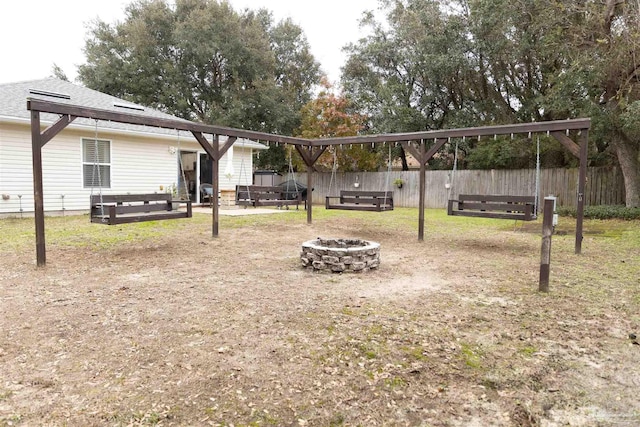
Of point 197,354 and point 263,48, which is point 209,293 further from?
point 263,48

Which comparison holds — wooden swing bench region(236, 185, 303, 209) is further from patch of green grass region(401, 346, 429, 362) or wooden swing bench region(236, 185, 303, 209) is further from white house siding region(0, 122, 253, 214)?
patch of green grass region(401, 346, 429, 362)

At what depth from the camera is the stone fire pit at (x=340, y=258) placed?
5.14 m

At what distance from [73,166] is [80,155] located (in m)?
0.38

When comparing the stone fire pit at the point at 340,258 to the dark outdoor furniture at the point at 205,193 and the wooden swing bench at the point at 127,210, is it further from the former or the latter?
the dark outdoor furniture at the point at 205,193

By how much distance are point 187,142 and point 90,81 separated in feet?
44.5

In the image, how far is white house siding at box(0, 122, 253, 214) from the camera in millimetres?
10242

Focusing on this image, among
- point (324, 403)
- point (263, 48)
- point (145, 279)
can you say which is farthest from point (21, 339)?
point (263, 48)

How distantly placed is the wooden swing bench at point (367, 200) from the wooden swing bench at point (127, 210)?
3.22m

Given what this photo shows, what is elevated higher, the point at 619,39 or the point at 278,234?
the point at 619,39

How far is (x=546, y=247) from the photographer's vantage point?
4.22 m

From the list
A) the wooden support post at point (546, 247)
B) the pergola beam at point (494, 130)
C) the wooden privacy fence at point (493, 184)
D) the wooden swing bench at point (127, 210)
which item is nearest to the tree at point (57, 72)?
the wooden privacy fence at point (493, 184)

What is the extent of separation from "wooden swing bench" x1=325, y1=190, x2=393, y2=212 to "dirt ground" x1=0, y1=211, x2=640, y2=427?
9.31 ft

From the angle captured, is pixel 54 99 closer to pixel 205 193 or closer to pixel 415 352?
pixel 205 193

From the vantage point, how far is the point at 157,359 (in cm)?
270
